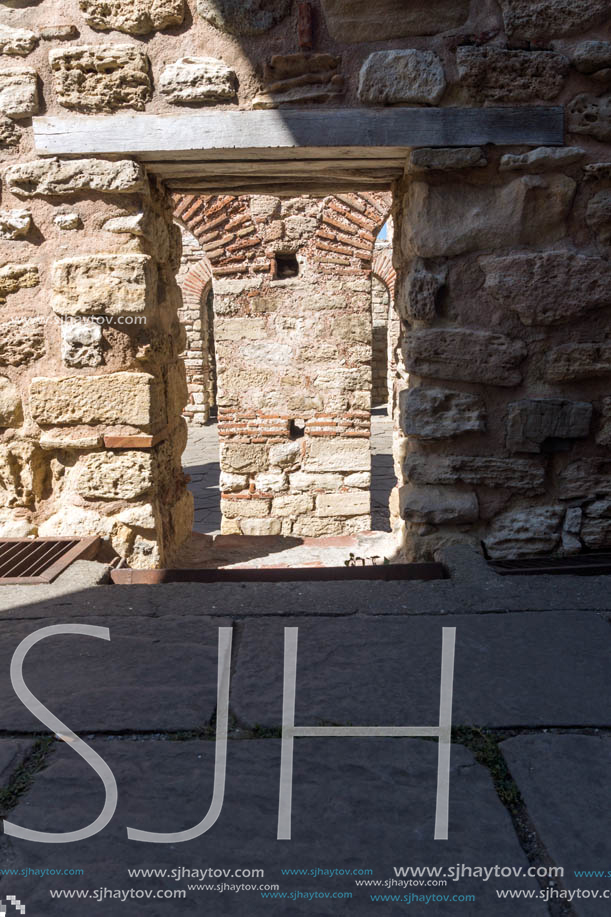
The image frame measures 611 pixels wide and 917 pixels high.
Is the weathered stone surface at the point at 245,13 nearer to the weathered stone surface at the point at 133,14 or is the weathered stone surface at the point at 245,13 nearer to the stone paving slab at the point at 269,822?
the weathered stone surface at the point at 133,14

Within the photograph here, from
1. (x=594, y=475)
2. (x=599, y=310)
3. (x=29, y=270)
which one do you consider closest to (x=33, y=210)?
(x=29, y=270)

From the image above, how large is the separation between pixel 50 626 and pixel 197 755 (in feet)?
2.52

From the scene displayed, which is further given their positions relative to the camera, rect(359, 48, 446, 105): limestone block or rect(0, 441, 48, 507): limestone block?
rect(0, 441, 48, 507): limestone block

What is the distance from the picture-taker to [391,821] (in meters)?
1.03

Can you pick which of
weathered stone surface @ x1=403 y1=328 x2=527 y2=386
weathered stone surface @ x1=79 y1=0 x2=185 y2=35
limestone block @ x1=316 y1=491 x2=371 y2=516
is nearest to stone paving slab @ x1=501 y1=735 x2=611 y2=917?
weathered stone surface @ x1=403 y1=328 x2=527 y2=386

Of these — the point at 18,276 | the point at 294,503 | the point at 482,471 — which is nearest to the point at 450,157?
the point at 482,471

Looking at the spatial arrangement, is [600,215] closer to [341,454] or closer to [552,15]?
[552,15]

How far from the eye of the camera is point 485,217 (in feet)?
7.71

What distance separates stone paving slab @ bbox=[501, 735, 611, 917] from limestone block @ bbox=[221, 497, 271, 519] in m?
4.03

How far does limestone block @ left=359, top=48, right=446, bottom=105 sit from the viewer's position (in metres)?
2.26

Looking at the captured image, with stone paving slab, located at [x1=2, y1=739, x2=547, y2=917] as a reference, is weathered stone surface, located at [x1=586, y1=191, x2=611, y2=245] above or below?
above

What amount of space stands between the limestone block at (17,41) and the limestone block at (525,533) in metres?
2.42

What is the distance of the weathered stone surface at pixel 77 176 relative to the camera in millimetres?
2393

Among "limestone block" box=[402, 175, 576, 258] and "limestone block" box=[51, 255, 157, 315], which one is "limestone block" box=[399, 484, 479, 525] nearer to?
"limestone block" box=[402, 175, 576, 258]
